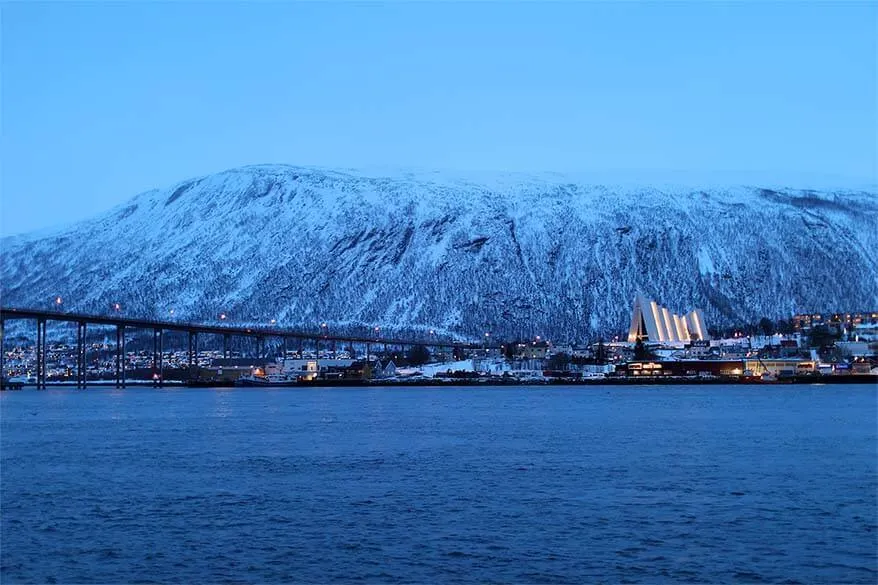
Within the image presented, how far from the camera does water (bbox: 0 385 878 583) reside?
577 inches

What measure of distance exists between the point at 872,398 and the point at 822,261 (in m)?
143

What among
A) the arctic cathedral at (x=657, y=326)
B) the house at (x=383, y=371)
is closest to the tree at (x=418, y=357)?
the house at (x=383, y=371)

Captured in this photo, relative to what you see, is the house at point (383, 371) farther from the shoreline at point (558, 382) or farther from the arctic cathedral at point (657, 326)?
the arctic cathedral at point (657, 326)

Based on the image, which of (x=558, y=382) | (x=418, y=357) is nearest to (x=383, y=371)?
(x=558, y=382)

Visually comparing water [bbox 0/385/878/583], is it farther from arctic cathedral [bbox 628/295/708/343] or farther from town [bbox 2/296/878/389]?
arctic cathedral [bbox 628/295/708/343]

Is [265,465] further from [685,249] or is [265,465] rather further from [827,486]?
[685,249]

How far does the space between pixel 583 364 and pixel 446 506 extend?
102064 millimetres

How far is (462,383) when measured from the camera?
105 metres

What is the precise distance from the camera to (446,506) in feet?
62.8

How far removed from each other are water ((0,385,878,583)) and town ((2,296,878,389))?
69446mm

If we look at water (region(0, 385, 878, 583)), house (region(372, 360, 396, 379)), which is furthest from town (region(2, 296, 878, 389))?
water (region(0, 385, 878, 583))

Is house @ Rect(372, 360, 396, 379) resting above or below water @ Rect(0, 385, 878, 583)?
above

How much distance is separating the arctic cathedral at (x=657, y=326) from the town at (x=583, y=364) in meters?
0.13

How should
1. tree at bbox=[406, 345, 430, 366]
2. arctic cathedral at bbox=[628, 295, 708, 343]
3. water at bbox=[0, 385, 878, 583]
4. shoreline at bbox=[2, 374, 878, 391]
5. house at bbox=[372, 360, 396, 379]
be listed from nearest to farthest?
water at bbox=[0, 385, 878, 583] < shoreline at bbox=[2, 374, 878, 391] < house at bbox=[372, 360, 396, 379] < tree at bbox=[406, 345, 430, 366] < arctic cathedral at bbox=[628, 295, 708, 343]
